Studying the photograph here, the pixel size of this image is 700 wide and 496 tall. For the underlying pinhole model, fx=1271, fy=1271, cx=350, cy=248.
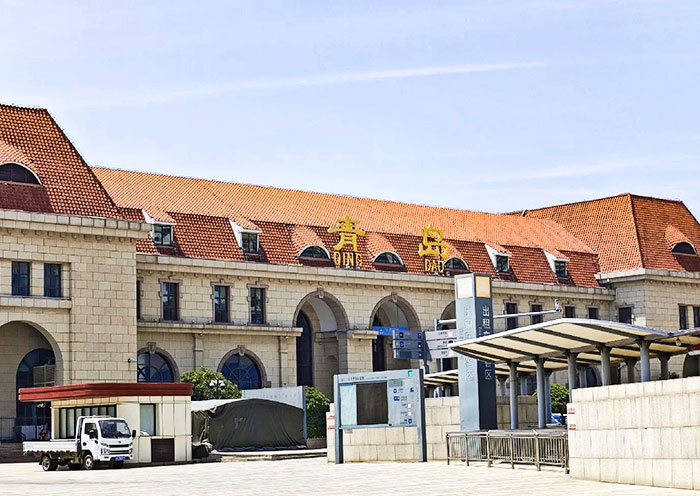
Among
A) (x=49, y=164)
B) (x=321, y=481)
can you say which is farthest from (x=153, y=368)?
(x=321, y=481)

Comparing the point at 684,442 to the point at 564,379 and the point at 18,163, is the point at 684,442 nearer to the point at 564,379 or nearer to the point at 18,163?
the point at 18,163

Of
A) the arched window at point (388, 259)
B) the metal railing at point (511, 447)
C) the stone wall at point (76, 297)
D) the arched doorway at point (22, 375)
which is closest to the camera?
the metal railing at point (511, 447)

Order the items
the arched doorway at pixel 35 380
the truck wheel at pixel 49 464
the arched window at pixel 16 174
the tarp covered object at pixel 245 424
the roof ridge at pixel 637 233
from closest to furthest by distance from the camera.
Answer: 1. the truck wheel at pixel 49 464
2. the tarp covered object at pixel 245 424
3. the arched window at pixel 16 174
4. the arched doorway at pixel 35 380
5. the roof ridge at pixel 637 233

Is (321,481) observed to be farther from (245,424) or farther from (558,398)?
(558,398)

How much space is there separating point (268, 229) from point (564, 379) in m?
21.4

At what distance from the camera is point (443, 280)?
68438 mm

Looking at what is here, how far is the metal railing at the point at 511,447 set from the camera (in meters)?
29.3

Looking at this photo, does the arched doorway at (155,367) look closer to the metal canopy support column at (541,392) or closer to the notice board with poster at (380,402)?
the notice board with poster at (380,402)

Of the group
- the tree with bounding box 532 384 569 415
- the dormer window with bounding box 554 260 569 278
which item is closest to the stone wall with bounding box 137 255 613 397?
the dormer window with bounding box 554 260 569 278

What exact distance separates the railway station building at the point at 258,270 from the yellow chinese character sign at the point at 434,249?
0.09 meters

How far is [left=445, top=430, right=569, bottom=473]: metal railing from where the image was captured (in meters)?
29.3

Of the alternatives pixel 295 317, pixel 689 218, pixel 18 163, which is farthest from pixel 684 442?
pixel 689 218

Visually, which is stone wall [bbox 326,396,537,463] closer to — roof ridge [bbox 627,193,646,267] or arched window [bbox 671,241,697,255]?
roof ridge [bbox 627,193,646,267]

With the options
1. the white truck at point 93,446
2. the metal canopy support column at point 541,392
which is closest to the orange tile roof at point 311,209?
the white truck at point 93,446
